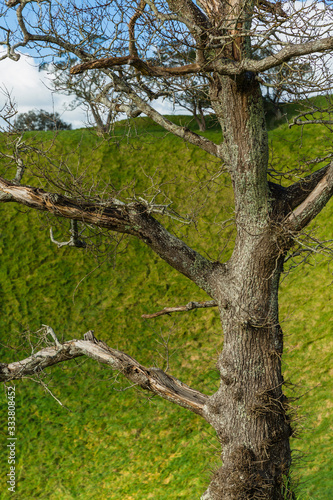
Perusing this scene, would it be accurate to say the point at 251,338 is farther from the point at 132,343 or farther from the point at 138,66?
the point at 132,343

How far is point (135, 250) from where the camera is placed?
12.1 m

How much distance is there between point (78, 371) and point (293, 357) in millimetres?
5026

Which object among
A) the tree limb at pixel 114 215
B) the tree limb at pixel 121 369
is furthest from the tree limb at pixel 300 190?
the tree limb at pixel 121 369

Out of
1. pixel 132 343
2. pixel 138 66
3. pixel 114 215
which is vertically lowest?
pixel 132 343

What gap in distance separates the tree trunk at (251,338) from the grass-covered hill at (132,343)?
84cm

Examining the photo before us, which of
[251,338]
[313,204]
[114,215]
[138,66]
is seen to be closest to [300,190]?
[313,204]

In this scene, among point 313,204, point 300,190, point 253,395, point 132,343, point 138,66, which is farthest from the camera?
point 132,343

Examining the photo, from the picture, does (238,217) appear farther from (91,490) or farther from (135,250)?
(135,250)

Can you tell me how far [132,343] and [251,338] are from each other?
5853mm

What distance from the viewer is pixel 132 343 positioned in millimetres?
10438

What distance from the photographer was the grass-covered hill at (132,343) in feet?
25.0

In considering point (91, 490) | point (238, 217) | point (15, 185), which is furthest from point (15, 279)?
point (238, 217)

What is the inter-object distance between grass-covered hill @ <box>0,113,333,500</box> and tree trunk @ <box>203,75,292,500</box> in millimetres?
835

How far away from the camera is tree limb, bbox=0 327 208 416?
527cm
